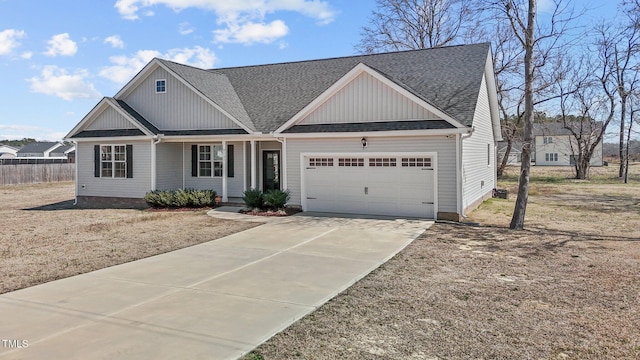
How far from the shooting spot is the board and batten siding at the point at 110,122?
17.9 m

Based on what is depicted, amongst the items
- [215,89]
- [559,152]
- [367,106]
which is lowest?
[367,106]

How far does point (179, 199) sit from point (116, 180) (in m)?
3.79

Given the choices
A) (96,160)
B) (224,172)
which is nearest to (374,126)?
(224,172)

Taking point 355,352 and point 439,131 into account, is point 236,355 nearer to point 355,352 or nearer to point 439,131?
point 355,352

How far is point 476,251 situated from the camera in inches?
358

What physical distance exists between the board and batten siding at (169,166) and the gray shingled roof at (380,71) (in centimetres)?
356

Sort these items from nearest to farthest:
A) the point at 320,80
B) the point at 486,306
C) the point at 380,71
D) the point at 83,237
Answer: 1. the point at 486,306
2. the point at 83,237
3. the point at 380,71
4. the point at 320,80

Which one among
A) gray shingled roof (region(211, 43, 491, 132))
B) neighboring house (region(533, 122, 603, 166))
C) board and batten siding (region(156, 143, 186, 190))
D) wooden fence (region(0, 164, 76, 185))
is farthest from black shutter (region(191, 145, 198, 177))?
neighboring house (region(533, 122, 603, 166))

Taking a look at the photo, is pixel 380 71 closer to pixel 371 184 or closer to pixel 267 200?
pixel 371 184

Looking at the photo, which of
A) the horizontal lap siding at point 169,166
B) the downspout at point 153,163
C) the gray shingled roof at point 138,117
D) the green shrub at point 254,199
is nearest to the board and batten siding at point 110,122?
the gray shingled roof at point 138,117

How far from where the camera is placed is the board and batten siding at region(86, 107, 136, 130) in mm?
17875

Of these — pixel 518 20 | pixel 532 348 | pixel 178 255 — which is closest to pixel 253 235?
pixel 178 255

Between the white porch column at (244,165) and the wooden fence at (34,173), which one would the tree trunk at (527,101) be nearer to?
the white porch column at (244,165)

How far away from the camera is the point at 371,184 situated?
1420 centimetres
